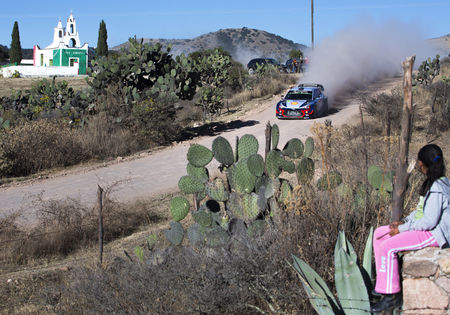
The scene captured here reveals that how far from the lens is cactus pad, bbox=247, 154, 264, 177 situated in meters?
7.13

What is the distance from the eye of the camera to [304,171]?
7246mm

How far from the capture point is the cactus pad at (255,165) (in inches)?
281

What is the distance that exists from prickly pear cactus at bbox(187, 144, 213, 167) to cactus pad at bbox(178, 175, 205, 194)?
0.81ft

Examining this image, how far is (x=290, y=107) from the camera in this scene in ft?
81.0

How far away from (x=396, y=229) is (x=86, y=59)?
6666cm

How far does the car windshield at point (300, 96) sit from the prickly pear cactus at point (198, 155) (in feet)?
60.2

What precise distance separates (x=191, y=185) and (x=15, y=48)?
7743 centimetres

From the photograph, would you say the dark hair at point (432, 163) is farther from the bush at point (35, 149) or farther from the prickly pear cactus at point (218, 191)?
the bush at point (35, 149)

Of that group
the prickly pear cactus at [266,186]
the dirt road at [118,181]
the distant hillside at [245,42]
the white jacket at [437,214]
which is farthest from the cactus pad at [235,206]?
the distant hillside at [245,42]

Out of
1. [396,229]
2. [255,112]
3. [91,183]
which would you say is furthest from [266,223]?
[255,112]

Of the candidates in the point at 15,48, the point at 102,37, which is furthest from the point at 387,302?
the point at 15,48

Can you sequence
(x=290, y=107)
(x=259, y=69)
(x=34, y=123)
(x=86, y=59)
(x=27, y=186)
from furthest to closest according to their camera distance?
(x=86, y=59) < (x=259, y=69) < (x=290, y=107) < (x=34, y=123) < (x=27, y=186)

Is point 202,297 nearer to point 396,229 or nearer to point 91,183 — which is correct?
point 396,229

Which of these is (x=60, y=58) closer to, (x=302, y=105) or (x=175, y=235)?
(x=302, y=105)
